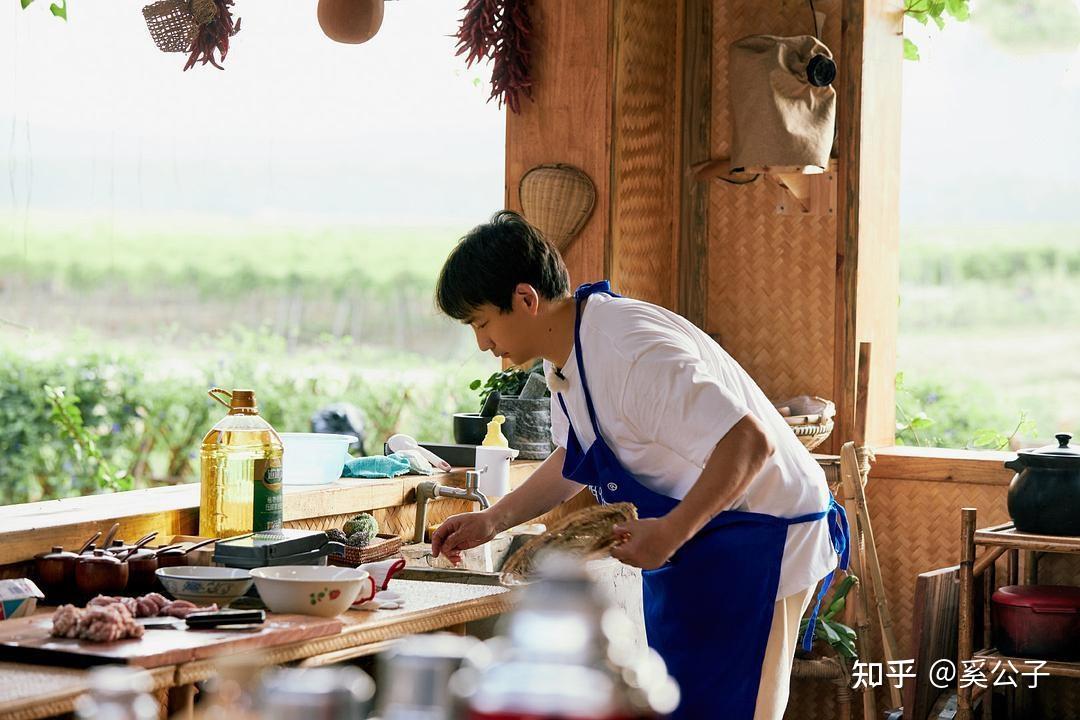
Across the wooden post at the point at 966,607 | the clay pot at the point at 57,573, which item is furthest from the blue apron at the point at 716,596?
the wooden post at the point at 966,607

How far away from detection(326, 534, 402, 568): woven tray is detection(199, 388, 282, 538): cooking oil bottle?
0.16 metres

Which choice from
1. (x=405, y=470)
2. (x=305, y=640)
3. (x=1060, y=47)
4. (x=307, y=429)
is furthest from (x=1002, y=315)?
(x=305, y=640)

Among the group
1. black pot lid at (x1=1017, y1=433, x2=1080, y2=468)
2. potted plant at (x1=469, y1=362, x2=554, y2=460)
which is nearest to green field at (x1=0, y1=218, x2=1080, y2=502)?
black pot lid at (x1=1017, y1=433, x2=1080, y2=468)

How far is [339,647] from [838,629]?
234 centimetres

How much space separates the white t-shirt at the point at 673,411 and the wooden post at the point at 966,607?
54.1 inches

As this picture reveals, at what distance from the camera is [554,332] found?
2.62 meters

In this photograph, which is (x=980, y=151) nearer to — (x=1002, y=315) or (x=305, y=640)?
(x=1002, y=315)

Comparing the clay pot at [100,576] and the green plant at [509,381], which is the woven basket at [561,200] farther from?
the clay pot at [100,576]

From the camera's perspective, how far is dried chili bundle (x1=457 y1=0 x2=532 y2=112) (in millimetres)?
4320

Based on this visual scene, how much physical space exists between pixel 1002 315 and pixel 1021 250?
45 cm

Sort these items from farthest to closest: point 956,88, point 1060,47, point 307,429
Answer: point 307,429 < point 956,88 < point 1060,47

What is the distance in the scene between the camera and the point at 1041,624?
3.86 m

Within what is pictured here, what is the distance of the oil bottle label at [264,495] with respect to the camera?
2922mm

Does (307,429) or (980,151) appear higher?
(980,151)
